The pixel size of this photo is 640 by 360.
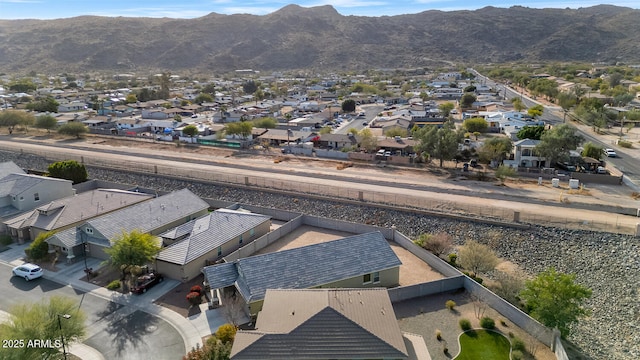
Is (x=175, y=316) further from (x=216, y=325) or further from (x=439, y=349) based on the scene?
(x=439, y=349)

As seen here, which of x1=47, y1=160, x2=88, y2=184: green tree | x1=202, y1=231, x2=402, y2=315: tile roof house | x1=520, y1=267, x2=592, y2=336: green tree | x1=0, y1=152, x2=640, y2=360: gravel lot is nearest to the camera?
x1=520, y1=267, x2=592, y2=336: green tree

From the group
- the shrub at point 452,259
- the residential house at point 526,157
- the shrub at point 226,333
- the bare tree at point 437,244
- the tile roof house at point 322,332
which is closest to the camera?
the tile roof house at point 322,332

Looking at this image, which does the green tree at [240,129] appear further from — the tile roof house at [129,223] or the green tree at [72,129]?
the tile roof house at [129,223]

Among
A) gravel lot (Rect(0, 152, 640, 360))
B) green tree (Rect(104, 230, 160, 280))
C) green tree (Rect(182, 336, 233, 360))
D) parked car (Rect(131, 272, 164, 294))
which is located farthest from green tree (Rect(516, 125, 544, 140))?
green tree (Rect(182, 336, 233, 360))

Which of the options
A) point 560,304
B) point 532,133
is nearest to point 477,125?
point 532,133

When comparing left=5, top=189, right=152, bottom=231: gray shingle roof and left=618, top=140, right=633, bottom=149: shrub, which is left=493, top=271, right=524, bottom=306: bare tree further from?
left=618, top=140, right=633, bottom=149: shrub

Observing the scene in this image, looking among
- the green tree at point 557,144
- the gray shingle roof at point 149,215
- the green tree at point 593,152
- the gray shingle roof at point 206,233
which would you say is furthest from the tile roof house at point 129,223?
the green tree at point 593,152
